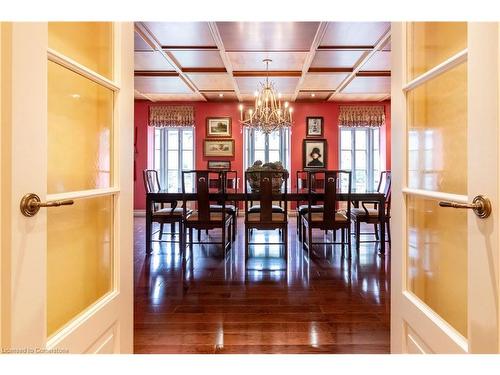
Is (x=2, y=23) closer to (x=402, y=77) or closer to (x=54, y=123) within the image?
(x=54, y=123)

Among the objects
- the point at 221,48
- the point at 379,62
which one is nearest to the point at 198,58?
the point at 221,48

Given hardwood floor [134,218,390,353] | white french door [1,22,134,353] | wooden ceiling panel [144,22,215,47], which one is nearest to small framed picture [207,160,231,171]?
wooden ceiling panel [144,22,215,47]

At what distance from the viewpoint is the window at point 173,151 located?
26.3 ft

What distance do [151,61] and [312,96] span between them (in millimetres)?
3557

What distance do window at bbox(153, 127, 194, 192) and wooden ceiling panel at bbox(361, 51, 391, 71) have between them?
4.27m

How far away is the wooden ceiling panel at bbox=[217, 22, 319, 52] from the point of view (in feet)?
11.8

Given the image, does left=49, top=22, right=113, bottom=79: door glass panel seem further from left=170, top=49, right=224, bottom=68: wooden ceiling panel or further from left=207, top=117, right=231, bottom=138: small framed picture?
left=207, top=117, right=231, bottom=138: small framed picture

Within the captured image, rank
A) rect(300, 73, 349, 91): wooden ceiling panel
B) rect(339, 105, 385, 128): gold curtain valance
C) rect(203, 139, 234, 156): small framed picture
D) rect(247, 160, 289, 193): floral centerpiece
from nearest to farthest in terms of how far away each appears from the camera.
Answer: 1. rect(247, 160, 289, 193): floral centerpiece
2. rect(300, 73, 349, 91): wooden ceiling panel
3. rect(339, 105, 385, 128): gold curtain valance
4. rect(203, 139, 234, 156): small framed picture

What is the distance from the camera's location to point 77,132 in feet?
3.50

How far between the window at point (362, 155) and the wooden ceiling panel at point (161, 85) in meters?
3.71

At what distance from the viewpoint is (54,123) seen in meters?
0.95

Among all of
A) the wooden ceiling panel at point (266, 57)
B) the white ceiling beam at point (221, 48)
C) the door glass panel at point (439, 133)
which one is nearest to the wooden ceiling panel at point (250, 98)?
the white ceiling beam at point (221, 48)

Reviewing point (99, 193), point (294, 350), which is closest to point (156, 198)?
point (294, 350)

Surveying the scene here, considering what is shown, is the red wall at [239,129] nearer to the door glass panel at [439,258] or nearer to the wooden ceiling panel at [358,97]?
the wooden ceiling panel at [358,97]
